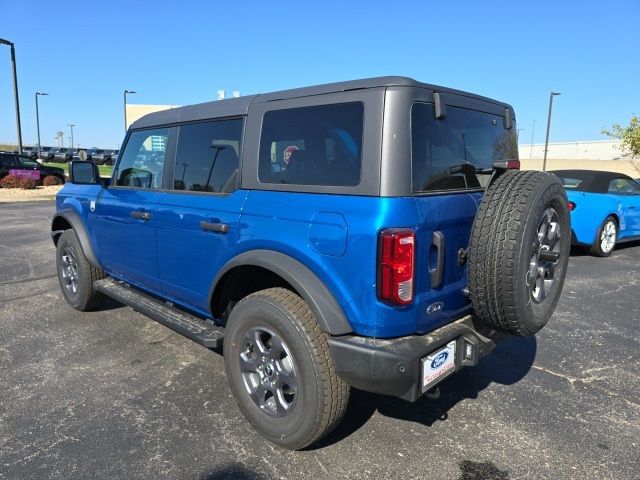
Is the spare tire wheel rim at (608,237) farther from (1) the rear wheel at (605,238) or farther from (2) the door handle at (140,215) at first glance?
(2) the door handle at (140,215)

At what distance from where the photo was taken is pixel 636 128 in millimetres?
24625

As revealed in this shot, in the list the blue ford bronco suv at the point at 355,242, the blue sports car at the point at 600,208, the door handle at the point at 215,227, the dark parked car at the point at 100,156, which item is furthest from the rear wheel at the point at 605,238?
the dark parked car at the point at 100,156

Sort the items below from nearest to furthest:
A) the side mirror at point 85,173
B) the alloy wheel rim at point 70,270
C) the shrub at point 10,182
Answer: the side mirror at point 85,173 < the alloy wheel rim at point 70,270 < the shrub at point 10,182

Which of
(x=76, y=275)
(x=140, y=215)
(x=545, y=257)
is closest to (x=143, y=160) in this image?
(x=140, y=215)

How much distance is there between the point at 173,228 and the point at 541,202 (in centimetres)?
235

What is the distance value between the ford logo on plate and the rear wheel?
6.86 meters

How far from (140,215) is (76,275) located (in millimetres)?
1729

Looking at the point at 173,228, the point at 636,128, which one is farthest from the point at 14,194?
the point at 636,128

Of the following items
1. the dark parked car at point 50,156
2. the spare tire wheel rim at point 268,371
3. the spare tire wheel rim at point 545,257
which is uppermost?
the dark parked car at point 50,156

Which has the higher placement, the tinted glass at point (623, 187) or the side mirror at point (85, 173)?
the side mirror at point (85, 173)

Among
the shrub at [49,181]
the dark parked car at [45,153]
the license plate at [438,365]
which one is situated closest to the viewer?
the license plate at [438,365]

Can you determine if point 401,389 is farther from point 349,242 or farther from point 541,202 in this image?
point 541,202

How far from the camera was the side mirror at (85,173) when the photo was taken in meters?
4.35

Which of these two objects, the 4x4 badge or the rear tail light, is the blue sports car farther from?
the rear tail light
